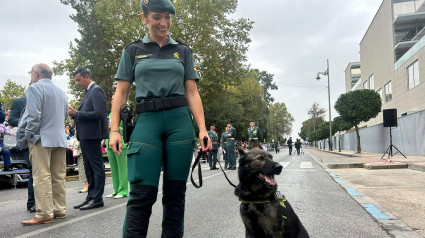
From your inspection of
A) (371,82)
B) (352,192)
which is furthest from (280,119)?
(352,192)

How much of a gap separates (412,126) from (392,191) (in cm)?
1652

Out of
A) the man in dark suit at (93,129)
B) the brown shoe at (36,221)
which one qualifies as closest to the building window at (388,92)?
the man in dark suit at (93,129)

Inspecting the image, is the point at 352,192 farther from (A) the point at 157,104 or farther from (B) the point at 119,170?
(A) the point at 157,104

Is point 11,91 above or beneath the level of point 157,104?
above

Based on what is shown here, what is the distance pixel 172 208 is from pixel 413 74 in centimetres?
3425

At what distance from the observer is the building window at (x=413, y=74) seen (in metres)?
30.2

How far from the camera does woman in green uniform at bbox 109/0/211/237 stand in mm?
2537

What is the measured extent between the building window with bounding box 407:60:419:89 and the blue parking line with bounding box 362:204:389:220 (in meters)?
28.9

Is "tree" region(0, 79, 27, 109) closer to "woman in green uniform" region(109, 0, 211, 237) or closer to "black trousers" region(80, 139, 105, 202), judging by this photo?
"black trousers" region(80, 139, 105, 202)

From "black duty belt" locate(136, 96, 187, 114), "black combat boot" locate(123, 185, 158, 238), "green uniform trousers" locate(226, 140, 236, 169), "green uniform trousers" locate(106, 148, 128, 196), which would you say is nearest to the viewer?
"black combat boot" locate(123, 185, 158, 238)

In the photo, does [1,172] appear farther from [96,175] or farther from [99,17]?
[99,17]

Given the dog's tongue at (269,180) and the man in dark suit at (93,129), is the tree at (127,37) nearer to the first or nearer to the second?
the man in dark suit at (93,129)

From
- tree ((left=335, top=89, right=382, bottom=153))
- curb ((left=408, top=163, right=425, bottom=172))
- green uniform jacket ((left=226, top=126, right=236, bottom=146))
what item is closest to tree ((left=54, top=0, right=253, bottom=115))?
tree ((left=335, top=89, right=382, bottom=153))

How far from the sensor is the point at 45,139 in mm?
4754
